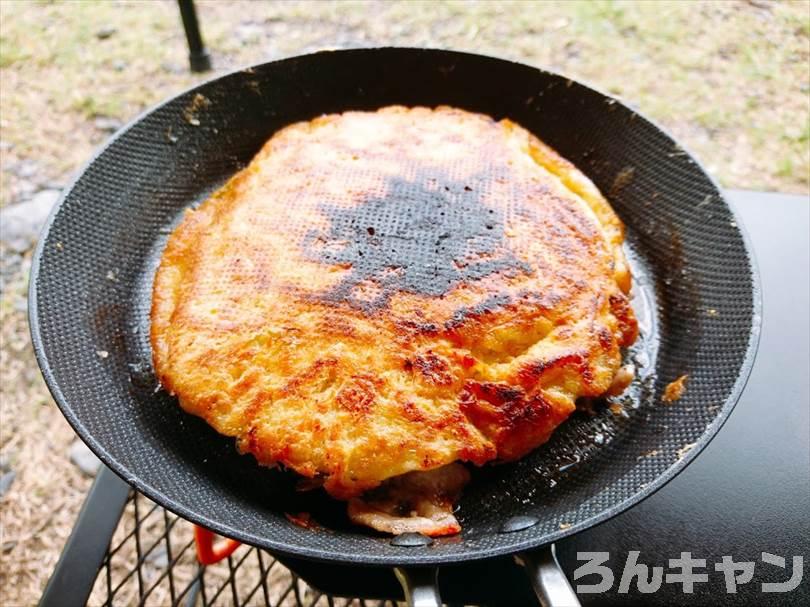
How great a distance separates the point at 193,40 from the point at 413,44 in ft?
4.41

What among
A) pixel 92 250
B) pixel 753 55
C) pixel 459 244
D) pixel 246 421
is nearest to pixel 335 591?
pixel 246 421

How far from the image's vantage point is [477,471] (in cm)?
167

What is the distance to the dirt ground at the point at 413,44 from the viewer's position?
3586 mm

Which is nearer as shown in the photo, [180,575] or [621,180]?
[621,180]

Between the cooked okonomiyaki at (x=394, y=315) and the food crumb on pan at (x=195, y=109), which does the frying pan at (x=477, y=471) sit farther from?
the cooked okonomiyaki at (x=394, y=315)

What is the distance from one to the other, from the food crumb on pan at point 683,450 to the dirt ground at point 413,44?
7.77ft

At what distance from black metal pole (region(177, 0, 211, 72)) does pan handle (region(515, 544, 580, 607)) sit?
3521mm

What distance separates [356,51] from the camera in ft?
7.83

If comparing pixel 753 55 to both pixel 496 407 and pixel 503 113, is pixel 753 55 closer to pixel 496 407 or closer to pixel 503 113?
pixel 503 113

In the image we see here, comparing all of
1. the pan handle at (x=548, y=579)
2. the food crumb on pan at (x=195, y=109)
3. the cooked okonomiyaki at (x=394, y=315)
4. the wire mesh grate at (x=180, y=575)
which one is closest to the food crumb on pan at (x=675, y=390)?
the cooked okonomiyaki at (x=394, y=315)

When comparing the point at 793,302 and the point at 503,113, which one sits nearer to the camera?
the point at 793,302

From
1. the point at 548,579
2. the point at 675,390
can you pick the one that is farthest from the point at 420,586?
the point at 675,390

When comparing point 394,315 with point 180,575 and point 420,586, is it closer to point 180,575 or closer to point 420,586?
point 420,586

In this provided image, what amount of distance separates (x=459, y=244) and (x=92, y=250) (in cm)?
108
